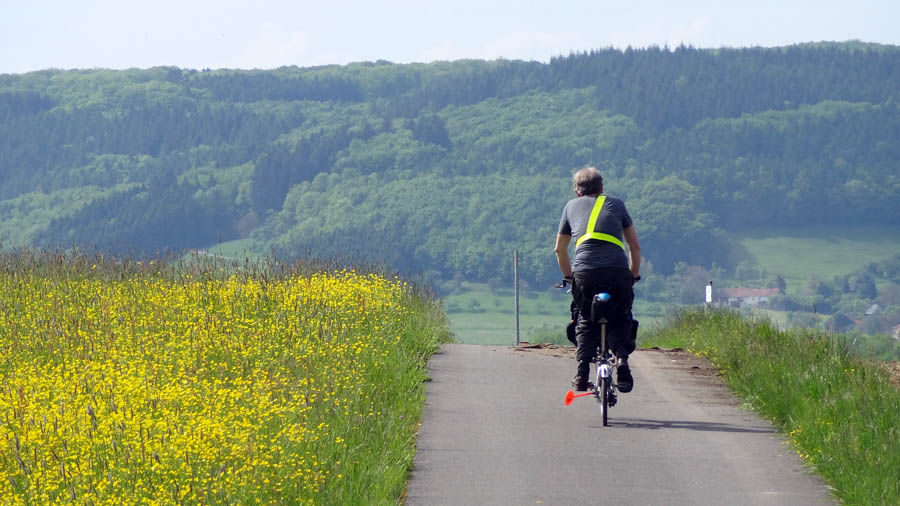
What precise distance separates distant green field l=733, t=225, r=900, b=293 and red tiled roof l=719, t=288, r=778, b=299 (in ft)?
20.1

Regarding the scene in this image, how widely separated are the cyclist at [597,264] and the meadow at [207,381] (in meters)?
1.42

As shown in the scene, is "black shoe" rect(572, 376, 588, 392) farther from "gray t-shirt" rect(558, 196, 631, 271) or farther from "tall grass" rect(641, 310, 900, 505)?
"tall grass" rect(641, 310, 900, 505)

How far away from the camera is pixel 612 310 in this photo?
8766 mm

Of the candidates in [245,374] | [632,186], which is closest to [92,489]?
[245,374]

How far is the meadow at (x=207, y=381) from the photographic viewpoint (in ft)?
20.3

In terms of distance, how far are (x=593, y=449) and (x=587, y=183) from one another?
208 centimetres

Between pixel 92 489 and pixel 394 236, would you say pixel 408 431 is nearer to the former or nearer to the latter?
pixel 92 489

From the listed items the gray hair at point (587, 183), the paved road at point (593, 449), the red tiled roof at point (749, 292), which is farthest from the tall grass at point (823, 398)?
the red tiled roof at point (749, 292)

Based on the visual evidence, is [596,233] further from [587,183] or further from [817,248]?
[817,248]

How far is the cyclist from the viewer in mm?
8656

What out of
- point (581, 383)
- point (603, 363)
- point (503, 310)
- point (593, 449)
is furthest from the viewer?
point (503, 310)

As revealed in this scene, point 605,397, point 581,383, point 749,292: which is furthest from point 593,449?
point 749,292

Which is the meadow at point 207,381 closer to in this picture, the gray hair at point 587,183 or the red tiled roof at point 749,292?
the gray hair at point 587,183

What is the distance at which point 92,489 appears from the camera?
5.88 m
